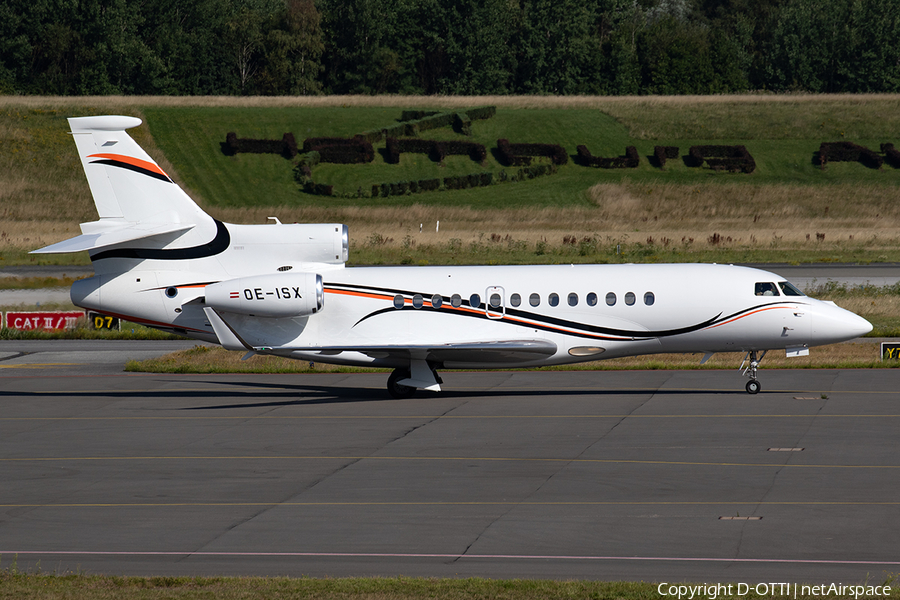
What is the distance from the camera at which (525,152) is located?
307 ft

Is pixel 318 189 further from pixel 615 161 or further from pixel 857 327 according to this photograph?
pixel 857 327

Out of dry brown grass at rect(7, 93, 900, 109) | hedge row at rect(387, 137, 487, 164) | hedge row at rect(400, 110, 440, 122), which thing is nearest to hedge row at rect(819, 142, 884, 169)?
dry brown grass at rect(7, 93, 900, 109)

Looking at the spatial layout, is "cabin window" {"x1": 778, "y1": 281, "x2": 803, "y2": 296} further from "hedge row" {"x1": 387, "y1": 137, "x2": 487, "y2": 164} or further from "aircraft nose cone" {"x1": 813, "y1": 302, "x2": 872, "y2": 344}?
"hedge row" {"x1": 387, "y1": 137, "x2": 487, "y2": 164}

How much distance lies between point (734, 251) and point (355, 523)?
156ft

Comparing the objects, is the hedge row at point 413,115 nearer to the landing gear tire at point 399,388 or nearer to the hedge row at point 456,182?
the hedge row at point 456,182

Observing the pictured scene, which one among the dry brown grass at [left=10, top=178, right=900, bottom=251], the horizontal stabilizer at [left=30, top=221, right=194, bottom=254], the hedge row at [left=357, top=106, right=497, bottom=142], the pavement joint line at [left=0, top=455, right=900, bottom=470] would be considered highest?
the hedge row at [left=357, top=106, right=497, bottom=142]

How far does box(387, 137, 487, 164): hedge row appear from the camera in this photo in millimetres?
92188

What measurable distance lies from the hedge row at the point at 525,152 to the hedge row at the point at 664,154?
8.16 metres

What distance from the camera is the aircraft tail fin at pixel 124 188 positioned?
24781 millimetres

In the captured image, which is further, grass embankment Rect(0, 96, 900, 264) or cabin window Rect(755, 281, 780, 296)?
grass embankment Rect(0, 96, 900, 264)

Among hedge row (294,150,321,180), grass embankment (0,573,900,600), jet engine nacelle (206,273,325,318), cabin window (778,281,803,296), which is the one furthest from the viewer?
hedge row (294,150,321,180)

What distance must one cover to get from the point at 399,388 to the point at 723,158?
237 feet

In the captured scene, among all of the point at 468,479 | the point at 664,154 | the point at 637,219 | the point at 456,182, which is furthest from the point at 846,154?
the point at 468,479

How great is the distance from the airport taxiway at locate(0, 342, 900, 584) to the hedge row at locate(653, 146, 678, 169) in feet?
214
